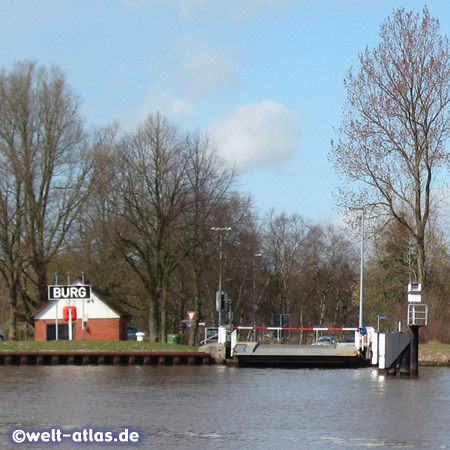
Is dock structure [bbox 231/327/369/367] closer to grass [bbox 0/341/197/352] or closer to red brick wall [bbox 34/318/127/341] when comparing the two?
grass [bbox 0/341/197/352]

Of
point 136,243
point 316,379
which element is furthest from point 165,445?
point 136,243

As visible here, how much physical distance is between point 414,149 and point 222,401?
2485 centimetres

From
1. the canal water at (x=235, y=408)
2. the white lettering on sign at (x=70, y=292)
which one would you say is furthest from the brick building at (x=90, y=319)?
the canal water at (x=235, y=408)

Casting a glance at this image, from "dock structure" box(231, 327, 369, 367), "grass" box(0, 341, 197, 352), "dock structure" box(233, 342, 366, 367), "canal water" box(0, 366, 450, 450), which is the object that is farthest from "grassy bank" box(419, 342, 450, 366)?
"grass" box(0, 341, 197, 352)

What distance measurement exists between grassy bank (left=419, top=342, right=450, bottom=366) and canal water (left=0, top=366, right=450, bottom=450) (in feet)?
16.5

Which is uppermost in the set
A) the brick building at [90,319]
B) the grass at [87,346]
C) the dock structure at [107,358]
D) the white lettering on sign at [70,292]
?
the white lettering on sign at [70,292]

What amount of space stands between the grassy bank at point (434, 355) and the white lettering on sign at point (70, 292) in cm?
1908

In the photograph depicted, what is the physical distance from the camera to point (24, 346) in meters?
45.7

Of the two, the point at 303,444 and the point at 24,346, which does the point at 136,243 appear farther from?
the point at 303,444

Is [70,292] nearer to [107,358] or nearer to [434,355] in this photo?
[107,358]

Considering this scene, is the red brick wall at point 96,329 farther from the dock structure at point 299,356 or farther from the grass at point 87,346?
the dock structure at point 299,356

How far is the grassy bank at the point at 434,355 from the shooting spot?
4241cm

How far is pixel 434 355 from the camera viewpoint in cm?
4288

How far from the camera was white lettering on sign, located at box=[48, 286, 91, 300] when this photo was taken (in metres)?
50.6
